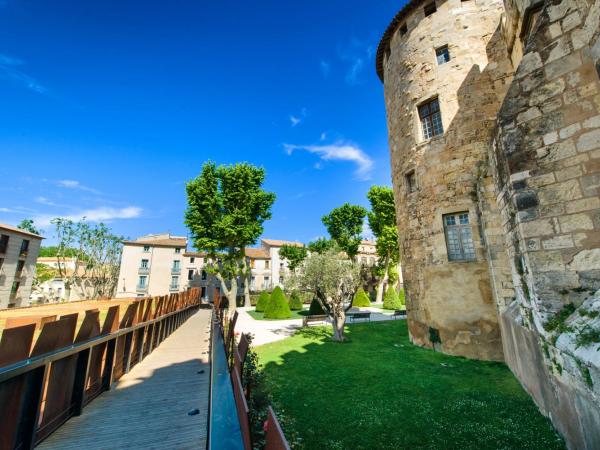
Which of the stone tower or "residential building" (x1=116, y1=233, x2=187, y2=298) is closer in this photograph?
the stone tower

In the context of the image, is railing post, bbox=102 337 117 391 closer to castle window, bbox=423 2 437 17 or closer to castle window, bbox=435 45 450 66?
castle window, bbox=435 45 450 66

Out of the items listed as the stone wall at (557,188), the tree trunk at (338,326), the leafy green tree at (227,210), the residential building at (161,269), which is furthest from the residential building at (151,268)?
the stone wall at (557,188)

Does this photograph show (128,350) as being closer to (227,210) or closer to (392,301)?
(227,210)

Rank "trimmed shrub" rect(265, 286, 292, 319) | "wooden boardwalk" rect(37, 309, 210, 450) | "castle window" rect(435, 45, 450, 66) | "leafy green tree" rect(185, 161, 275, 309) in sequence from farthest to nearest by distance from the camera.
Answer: "leafy green tree" rect(185, 161, 275, 309) < "trimmed shrub" rect(265, 286, 292, 319) < "castle window" rect(435, 45, 450, 66) < "wooden boardwalk" rect(37, 309, 210, 450)

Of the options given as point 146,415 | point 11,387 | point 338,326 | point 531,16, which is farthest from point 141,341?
point 531,16

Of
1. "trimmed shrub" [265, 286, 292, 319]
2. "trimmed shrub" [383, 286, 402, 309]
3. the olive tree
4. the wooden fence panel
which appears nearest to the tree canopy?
"trimmed shrub" [383, 286, 402, 309]

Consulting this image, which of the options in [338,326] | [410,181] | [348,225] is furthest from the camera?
[348,225]

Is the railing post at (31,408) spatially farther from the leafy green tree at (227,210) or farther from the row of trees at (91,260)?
the row of trees at (91,260)

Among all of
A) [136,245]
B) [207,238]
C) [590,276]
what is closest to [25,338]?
[590,276]

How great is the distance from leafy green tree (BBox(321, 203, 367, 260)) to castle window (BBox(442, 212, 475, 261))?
25.5m

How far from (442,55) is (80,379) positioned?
44.0 ft

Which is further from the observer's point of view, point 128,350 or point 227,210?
point 227,210

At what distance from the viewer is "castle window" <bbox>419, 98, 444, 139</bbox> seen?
32.9 ft

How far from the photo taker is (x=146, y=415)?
10.9ft
